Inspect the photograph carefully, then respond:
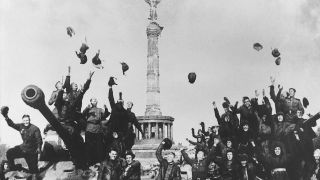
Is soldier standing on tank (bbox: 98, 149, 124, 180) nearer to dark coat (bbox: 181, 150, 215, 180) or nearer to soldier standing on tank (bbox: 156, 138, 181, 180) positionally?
soldier standing on tank (bbox: 156, 138, 181, 180)

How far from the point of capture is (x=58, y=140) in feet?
32.9

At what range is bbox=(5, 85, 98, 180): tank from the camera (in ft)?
29.6

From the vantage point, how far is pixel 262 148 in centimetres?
1172

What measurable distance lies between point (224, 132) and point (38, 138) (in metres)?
6.21

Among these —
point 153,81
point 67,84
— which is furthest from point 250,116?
point 153,81

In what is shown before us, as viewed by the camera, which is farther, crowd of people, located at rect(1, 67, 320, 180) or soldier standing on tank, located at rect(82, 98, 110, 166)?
soldier standing on tank, located at rect(82, 98, 110, 166)

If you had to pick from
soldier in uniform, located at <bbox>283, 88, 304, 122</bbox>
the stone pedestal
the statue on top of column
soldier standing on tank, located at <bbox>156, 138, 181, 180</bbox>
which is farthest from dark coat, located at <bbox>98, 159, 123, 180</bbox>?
the statue on top of column

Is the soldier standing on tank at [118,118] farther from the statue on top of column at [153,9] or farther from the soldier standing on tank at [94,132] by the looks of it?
the statue on top of column at [153,9]

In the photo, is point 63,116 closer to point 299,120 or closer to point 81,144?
point 81,144

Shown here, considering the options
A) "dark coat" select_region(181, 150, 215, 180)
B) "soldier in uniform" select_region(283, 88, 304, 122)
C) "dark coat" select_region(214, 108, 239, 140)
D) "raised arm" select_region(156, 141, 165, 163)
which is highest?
"soldier in uniform" select_region(283, 88, 304, 122)

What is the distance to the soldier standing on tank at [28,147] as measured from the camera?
9344 millimetres

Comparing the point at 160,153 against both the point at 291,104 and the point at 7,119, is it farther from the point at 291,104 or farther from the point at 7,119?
the point at 291,104

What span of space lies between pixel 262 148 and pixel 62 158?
5.09 m

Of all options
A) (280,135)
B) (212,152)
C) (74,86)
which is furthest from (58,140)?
(280,135)
